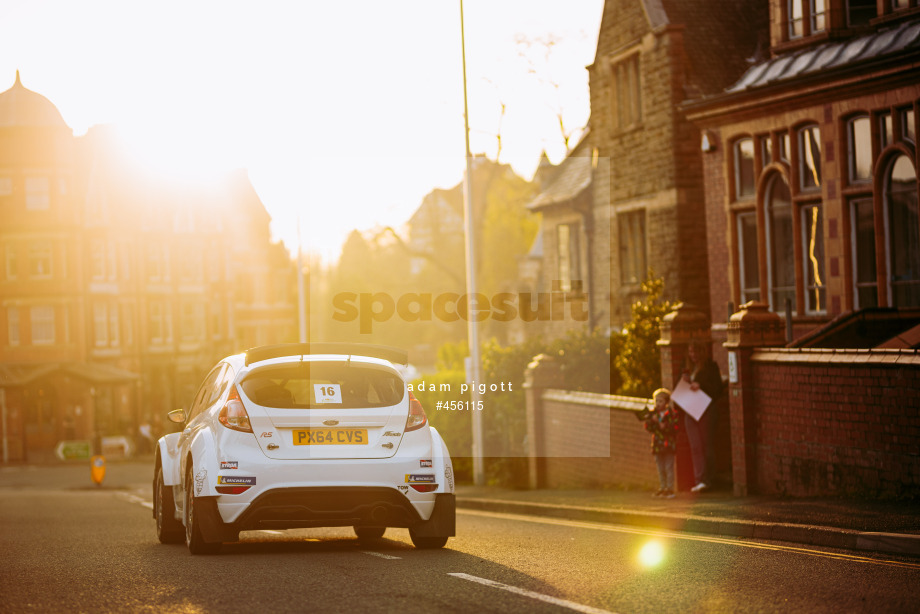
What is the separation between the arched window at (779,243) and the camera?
870 inches

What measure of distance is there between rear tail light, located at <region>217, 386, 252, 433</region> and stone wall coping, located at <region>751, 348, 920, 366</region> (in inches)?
268

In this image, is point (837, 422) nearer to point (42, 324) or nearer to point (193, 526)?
point (193, 526)

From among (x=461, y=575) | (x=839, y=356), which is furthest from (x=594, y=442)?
(x=461, y=575)

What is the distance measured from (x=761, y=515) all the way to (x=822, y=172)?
979 cm

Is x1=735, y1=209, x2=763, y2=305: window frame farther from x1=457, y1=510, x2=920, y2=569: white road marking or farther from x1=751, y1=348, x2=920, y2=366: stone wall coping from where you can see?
x1=751, y1=348, x2=920, y2=366: stone wall coping

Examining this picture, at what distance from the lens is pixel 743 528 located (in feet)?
39.6

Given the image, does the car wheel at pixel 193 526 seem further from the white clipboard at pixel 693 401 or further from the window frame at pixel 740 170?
the window frame at pixel 740 170

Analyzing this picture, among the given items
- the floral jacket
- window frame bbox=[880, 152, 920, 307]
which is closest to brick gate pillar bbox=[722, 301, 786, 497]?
the floral jacket

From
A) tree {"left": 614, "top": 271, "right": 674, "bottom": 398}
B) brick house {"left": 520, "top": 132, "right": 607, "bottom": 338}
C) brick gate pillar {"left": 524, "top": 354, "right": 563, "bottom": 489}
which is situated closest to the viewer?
tree {"left": 614, "top": 271, "right": 674, "bottom": 398}

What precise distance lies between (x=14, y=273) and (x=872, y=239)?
44114 millimetres

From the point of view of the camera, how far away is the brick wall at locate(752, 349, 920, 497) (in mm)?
12711

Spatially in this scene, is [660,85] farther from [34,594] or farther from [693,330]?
[34,594]

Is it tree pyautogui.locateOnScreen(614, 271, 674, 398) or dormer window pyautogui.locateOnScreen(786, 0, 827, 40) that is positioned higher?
dormer window pyautogui.locateOnScreen(786, 0, 827, 40)

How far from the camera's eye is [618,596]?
25.7 feet
